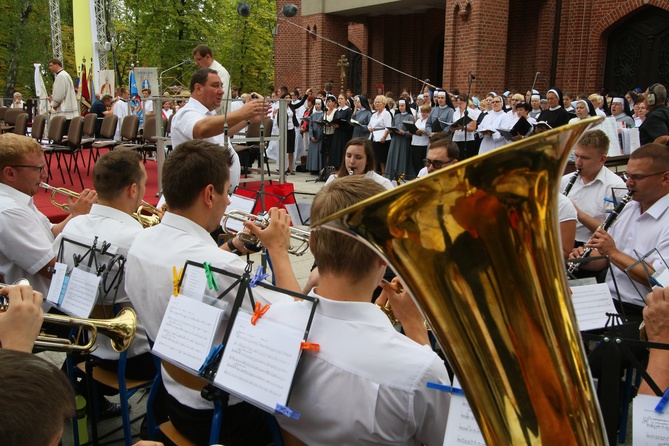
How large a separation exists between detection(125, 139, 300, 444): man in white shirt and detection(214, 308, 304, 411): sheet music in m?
0.25

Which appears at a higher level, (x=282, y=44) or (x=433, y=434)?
(x=282, y=44)

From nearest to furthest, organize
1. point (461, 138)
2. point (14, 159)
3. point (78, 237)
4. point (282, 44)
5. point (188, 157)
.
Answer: point (188, 157), point (78, 237), point (14, 159), point (461, 138), point (282, 44)

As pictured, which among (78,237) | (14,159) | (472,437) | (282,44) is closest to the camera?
(472,437)

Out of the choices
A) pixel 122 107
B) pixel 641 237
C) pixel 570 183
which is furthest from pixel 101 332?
pixel 122 107

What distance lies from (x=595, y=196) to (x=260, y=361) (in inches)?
136

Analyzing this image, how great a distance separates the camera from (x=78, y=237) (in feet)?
9.74

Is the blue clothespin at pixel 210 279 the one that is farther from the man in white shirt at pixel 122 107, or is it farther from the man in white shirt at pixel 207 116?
the man in white shirt at pixel 122 107

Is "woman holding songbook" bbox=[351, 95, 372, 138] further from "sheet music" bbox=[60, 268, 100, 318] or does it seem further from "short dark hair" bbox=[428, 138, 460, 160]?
"sheet music" bbox=[60, 268, 100, 318]

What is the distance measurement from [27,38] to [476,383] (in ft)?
116

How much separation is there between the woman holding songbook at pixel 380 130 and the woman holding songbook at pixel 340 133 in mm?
560

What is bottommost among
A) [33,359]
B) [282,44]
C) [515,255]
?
[33,359]

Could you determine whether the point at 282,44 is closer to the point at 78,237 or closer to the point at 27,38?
the point at 27,38

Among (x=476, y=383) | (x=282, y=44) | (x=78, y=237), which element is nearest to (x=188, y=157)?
(x=78, y=237)

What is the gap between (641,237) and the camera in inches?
136
